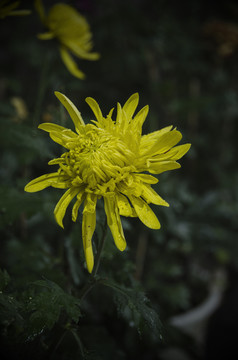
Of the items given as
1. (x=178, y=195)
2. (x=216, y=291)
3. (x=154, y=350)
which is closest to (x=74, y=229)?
(x=154, y=350)

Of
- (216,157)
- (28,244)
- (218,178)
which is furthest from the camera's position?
(216,157)

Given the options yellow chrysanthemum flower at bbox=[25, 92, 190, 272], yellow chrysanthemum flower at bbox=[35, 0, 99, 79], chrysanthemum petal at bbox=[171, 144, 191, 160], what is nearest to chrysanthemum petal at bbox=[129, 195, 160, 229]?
yellow chrysanthemum flower at bbox=[25, 92, 190, 272]

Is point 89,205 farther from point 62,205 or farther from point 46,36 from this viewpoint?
point 46,36

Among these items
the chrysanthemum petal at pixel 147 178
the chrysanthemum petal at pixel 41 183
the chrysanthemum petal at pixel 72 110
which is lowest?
the chrysanthemum petal at pixel 147 178

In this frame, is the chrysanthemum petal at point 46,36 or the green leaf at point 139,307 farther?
the chrysanthemum petal at point 46,36

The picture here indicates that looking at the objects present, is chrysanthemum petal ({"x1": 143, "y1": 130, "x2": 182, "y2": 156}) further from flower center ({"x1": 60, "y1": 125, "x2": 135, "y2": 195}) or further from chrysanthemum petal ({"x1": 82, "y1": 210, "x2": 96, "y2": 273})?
chrysanthemum petal ({"x1": 82, "y1": 210, "x2": 96, "y2": 273})

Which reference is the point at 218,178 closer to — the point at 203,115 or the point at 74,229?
the point at 203,115

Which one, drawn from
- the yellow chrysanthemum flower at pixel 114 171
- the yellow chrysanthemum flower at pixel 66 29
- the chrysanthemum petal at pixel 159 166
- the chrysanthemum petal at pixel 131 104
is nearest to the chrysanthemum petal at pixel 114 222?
the yellow chrysanthemum flower at pixel 114 171

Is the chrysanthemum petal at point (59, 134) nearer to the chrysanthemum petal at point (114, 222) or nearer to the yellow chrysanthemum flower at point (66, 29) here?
the chrysanthemum petal at point (114, 222)
